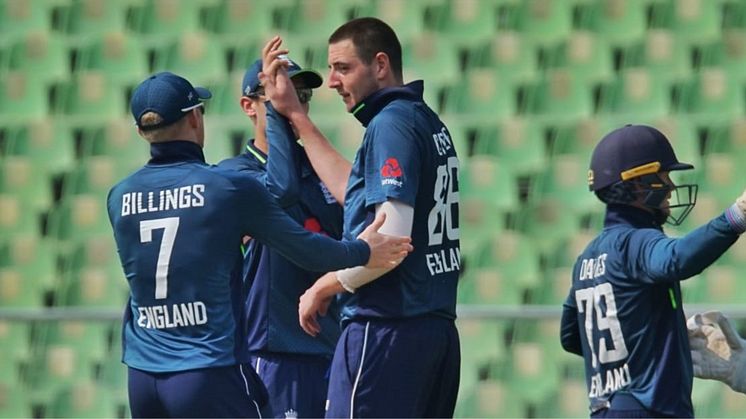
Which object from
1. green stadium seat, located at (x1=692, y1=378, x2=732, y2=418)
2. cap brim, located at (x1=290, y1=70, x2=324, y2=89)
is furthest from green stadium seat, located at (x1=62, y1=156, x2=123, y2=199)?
green stadium seat, located at (x1=692, y1=378, x2=732, y2=418)

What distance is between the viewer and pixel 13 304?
9227mm

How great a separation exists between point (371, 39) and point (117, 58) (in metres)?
5.73

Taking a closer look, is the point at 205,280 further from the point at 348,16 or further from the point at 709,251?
the point at 348,16

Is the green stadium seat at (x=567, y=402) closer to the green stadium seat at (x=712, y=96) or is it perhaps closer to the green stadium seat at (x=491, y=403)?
the green stadium seat at (x=491, y=403)

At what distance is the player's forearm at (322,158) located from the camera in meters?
5.23

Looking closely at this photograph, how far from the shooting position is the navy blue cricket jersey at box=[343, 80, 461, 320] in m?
4.88

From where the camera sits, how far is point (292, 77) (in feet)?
18.1

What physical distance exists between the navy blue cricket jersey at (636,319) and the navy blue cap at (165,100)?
4.78ft

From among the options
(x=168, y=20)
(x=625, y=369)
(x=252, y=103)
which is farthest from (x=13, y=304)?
(x=625, y=369)

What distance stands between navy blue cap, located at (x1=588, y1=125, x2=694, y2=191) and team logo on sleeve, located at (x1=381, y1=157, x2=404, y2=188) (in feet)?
2.28

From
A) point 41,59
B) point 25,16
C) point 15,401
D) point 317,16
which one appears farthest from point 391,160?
point 25,16

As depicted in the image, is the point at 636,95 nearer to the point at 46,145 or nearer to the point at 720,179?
the point at 720,179

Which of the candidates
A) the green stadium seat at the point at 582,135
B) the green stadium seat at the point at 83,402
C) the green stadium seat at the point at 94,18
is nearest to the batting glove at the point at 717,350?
the green stadium seat at the point at 83,402

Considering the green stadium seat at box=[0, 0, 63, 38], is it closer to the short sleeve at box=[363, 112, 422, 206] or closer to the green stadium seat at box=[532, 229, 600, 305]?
the green stadium seat at box=[532, 229, 600, 305]
